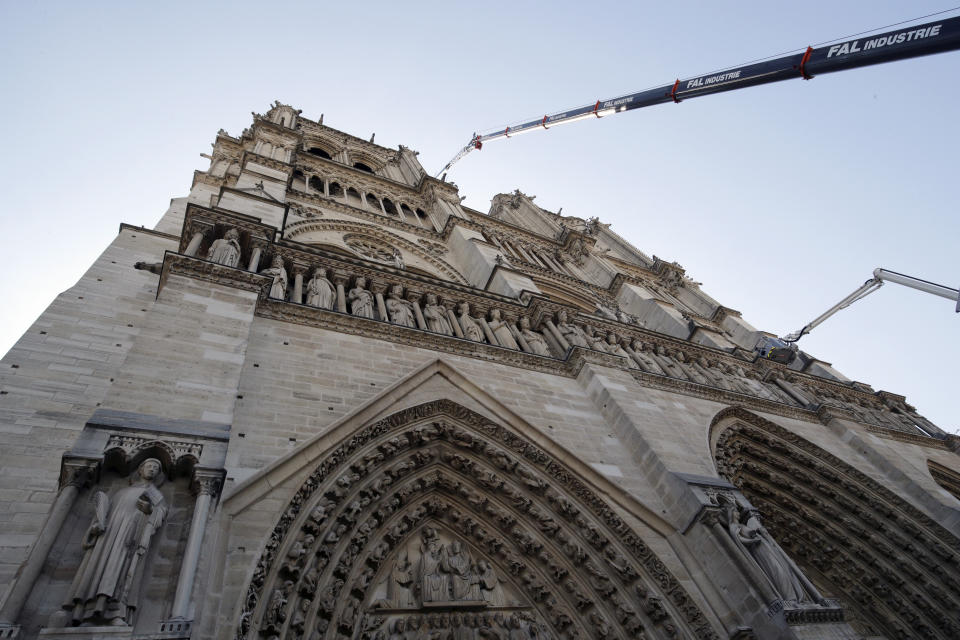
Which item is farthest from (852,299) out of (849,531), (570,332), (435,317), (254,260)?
(254,260)

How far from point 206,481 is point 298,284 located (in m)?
4.63

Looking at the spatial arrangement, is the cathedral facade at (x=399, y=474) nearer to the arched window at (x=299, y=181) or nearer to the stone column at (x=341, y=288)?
the stone column at (x=341, y=288)

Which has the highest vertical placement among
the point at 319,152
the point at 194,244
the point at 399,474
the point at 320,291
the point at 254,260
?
the point at 319,152

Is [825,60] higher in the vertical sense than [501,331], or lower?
higher

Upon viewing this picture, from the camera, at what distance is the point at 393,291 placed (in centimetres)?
880

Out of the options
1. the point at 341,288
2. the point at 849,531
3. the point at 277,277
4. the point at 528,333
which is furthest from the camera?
the point at 849,531

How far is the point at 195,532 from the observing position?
3.48 metres

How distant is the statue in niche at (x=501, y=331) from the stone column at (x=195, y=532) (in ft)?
18.0

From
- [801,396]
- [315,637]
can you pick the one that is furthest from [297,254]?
[801,396]

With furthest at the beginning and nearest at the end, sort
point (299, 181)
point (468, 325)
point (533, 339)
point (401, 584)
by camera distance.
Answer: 1. point (299, 181)
2. point (533, 339)
3. point (468, 325)
4. point (401, 584)

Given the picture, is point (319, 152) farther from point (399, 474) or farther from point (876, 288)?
point (876, 288)

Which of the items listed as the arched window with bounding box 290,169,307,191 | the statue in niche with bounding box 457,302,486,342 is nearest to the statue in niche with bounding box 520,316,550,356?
the statue in niche with bounding box 457,302,486,342

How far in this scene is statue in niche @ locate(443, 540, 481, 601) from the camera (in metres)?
5.62

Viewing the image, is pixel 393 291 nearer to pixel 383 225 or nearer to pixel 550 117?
pixel 383 225
